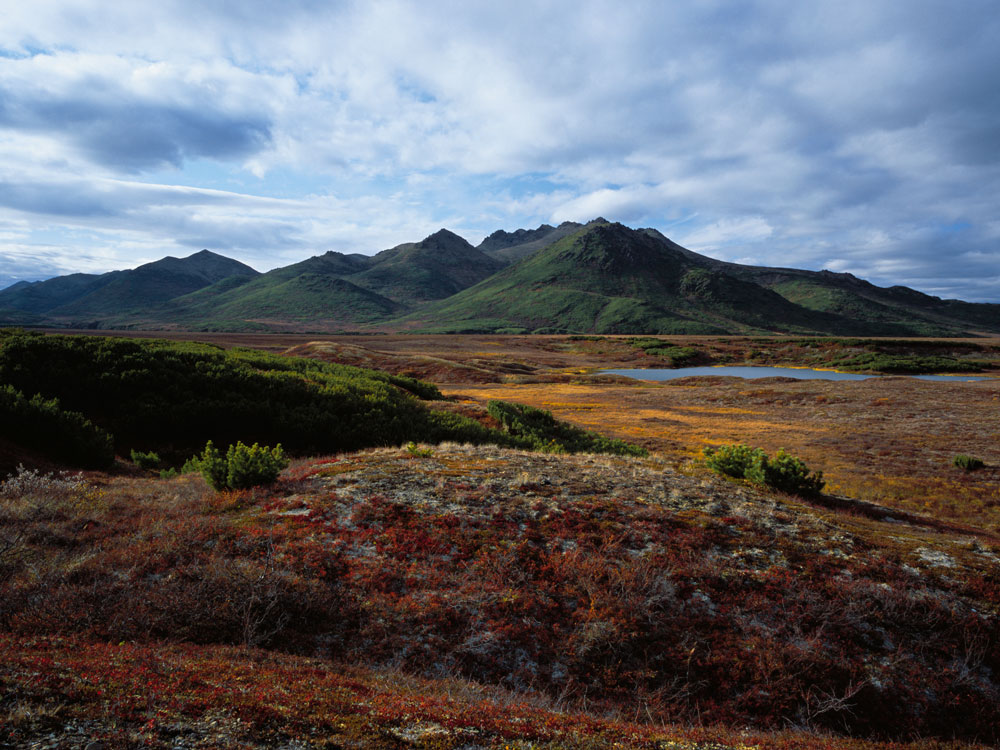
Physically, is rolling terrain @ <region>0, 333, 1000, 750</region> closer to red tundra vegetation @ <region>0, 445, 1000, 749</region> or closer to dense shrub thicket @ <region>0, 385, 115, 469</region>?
→ red tundra vegetation @ <region>0, 445, 1000, 749</region>

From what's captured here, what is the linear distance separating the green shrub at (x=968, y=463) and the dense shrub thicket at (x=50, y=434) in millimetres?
32823

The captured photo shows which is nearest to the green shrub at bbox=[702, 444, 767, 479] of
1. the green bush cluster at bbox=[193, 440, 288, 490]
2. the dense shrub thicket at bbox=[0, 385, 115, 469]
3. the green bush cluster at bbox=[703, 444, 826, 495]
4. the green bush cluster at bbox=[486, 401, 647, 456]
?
the green bush cluster at bbox=[703, 444, 826, 495]

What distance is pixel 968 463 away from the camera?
20891 millimetres

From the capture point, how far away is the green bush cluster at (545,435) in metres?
20.1

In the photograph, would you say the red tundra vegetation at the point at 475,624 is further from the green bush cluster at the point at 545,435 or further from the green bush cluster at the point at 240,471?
the green bush cluster at the point at 545,435

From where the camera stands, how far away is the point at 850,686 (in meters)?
5.25

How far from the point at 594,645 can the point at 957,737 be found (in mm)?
3869

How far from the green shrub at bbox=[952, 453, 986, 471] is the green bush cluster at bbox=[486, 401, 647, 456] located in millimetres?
14236

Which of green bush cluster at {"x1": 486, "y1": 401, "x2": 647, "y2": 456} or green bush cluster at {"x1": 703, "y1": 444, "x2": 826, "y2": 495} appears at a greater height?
green bush cluster at {"x1": 703, "y1": 444, "x2": 826, "y2": 495}

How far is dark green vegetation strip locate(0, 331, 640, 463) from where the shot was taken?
15.9 meters

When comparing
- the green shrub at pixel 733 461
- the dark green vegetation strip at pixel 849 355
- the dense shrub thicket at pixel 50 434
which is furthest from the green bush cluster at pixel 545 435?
the dark green vegetation strip at pixel 849 355

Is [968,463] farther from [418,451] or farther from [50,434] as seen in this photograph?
[50,434]

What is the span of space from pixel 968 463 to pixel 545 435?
63.1 feet

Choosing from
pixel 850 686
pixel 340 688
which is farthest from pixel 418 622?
pixel 850 686
